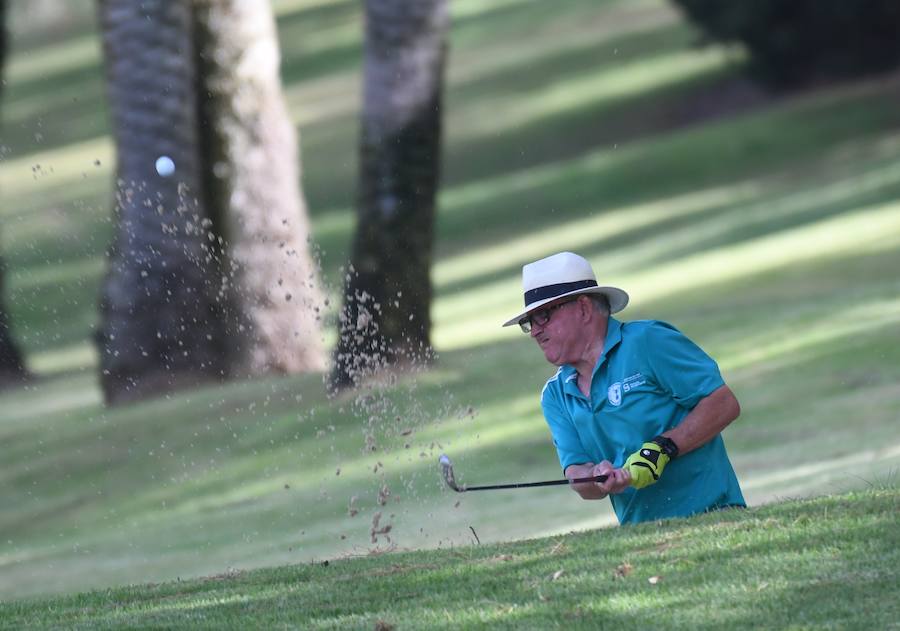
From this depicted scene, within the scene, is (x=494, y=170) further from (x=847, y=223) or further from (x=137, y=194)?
(x=137, y=194)

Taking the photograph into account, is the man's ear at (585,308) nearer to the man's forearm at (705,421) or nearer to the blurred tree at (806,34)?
the man's forearm at (705,421)

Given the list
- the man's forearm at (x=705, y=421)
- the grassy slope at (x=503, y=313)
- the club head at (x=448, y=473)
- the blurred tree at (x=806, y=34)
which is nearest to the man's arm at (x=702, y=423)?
the man's forearm at (x=705, y=421)

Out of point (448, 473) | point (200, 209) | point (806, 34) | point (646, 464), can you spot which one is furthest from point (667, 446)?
point (806, 34)

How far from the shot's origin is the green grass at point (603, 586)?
15.4 ft

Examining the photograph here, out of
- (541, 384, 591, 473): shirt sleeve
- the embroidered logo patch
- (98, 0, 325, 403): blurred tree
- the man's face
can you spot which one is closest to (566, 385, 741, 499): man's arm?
the embroidered logo patch

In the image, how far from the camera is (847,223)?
21.0 m

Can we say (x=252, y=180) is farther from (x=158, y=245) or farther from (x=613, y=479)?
(x=613, y=479)

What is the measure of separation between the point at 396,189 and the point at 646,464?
9.82 metres

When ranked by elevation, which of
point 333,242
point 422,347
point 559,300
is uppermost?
point 559,300

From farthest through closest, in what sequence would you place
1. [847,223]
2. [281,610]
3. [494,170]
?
[494,170]
[847,223]
[281,610]

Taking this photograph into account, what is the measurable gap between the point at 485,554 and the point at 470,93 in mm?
36420

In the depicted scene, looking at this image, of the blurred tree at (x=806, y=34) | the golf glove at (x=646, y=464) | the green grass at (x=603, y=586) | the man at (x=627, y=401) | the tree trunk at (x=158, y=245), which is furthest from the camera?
the blurred tree at (x=806, y=34)

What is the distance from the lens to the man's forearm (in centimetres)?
537

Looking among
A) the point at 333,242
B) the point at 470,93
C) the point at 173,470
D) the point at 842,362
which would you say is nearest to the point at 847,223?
the point at 842,362
